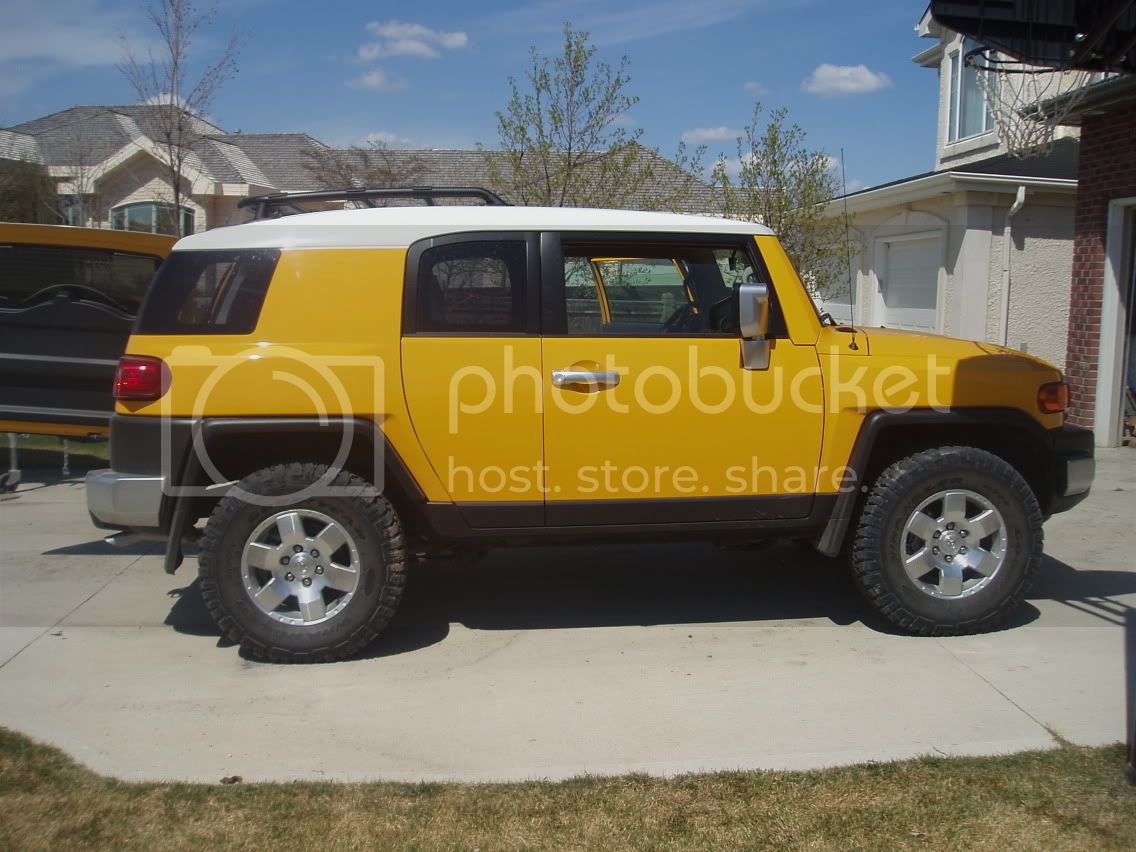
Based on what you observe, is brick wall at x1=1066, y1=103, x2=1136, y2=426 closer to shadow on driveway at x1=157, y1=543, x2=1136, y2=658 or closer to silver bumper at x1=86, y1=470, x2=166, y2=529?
shadow on driveway at x1=157, y1=543, x2=1136, y2=658

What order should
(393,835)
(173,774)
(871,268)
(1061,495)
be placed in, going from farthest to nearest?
(871,268)
(1061,495)
(173,774)
(393,835)

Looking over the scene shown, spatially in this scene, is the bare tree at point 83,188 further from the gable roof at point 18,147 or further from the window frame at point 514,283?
the window frame at point 514,283

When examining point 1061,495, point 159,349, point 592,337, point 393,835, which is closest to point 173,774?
point 393,835

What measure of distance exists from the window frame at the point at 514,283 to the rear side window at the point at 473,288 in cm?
1

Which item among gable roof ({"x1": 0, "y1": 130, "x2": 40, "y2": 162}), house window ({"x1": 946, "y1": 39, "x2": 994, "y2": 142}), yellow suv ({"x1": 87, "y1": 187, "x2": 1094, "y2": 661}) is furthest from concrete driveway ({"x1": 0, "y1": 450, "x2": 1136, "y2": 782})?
gable roof ({"x1": 0, "y1": 130, "x2": 40, "y2": 162})

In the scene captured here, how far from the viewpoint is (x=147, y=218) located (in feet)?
79.1

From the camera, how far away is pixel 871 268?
1491 cm

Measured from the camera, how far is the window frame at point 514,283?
462 cm

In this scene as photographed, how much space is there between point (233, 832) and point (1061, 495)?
4.17 m

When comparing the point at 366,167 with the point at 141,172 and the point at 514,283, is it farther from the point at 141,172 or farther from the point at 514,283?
the point at 514,283

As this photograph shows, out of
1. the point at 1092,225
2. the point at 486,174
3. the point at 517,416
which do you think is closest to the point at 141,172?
the point at 486,174

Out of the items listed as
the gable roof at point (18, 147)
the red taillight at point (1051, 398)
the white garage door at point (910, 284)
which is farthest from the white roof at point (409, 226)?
the gable roof at point (18, 147)

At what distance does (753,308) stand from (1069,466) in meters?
1.90

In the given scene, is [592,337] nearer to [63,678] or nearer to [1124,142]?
[63,678]
